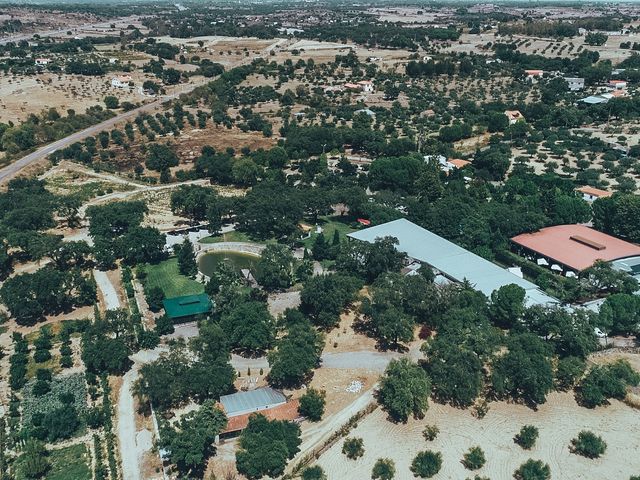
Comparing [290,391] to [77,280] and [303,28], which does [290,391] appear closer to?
[77,280]

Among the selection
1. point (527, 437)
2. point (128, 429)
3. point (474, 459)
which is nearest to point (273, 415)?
point (128, 429)

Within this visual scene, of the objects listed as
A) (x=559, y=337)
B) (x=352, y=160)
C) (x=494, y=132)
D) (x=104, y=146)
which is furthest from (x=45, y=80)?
(x=559, y=337)

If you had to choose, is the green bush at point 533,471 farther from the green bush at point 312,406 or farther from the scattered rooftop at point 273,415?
the scattered rooftop at point 273,415

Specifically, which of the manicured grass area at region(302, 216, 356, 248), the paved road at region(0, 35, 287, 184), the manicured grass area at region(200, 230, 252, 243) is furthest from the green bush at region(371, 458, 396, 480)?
the paved road at region(0, 35, 287, 184)

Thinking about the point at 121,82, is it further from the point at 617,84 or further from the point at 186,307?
the point at 617,84

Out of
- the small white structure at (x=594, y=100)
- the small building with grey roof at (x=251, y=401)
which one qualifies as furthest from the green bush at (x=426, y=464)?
the small white structure at (x=594, y=100)

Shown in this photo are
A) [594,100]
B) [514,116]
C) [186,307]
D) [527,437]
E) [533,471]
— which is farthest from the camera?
[594,100]
